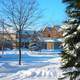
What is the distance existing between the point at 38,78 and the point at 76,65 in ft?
19.6

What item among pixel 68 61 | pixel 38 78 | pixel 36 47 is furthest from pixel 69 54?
pixel 36 47

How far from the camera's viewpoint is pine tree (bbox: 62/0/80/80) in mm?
11031

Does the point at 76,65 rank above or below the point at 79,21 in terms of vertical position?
below

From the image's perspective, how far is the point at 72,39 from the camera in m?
11.2

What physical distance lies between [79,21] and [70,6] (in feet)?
2.00

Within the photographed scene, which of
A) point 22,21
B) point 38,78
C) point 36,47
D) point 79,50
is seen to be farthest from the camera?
point 36,47

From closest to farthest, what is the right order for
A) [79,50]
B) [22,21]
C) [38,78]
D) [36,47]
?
1. [79,50]
2. [38,78]
3. [22,21]
4. [36,47]

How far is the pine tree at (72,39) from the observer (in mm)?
11031

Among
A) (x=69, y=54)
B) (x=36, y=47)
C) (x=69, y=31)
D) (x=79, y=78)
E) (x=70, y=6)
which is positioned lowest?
(x=36, y=47)

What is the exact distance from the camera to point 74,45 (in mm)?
11055

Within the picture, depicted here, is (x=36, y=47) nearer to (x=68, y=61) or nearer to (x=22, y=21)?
(x=22, y=21)

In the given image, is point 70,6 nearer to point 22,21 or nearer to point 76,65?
point 76,65

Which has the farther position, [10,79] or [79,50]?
[10,79]

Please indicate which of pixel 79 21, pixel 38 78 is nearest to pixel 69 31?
pixel 79 21
